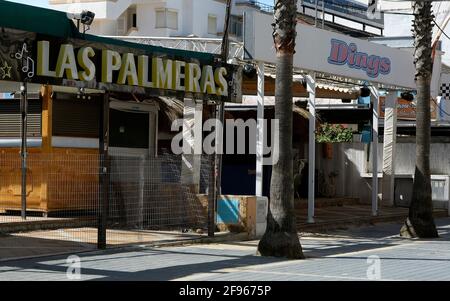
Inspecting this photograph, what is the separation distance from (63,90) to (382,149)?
13195 mm

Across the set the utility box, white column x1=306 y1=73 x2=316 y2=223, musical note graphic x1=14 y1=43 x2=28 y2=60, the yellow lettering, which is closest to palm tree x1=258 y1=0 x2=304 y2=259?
the yellow lettering

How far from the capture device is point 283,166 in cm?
1359

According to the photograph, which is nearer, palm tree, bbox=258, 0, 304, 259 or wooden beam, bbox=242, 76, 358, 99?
palm tree, bbox=258, 0, 304, 259

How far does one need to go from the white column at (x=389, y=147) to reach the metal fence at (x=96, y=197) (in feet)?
32.6

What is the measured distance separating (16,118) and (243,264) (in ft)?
27.2

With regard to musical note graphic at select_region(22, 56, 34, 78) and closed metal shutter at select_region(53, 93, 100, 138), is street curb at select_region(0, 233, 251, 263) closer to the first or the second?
musical note graphic at select_region(22, 56, 34, 78)

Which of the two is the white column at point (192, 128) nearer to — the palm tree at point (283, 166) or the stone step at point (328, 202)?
the palm tree at point (283, 166)

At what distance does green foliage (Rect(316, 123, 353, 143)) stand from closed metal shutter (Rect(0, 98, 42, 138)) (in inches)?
724

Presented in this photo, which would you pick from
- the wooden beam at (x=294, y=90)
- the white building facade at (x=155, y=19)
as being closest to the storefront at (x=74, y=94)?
the wooden beam at (x=294, y=90)

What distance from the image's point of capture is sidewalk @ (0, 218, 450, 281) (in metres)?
10.9

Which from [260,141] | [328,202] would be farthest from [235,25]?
[260,141]

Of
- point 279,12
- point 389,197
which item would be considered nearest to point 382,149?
point 389,197
